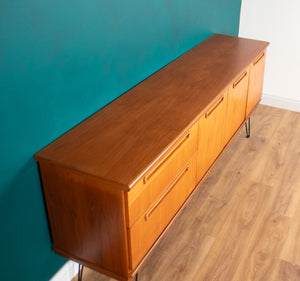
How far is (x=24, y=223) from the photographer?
1.78 m

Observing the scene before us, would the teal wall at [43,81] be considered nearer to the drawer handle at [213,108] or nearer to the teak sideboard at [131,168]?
the teak sideboard at [131,168]

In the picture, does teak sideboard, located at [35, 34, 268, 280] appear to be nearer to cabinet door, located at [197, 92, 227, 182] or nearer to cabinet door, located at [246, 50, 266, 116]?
cabinet door, located at [197, 92, 227, 182]

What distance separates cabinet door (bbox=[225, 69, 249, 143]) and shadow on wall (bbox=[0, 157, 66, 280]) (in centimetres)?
144

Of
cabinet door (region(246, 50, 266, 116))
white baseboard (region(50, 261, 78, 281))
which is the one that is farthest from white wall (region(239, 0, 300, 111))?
white baseboard (region(50, 261, 78, 281))

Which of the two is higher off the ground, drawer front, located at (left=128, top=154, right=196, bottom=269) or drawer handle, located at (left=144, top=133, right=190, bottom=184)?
drawer handle, located at (left=144, top=133, right=190, bottom=184)

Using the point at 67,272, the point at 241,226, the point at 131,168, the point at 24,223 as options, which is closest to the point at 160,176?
the point at 131,168

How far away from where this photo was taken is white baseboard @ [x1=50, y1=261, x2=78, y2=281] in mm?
2105

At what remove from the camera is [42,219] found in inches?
74.9

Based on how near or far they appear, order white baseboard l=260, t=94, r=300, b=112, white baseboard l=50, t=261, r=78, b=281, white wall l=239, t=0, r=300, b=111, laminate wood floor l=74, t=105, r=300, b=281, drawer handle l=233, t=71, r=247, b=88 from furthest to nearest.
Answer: white baseboard l=260, t=94, r=300, b=112, white wall l=239, t=0, r=300, b=111, drawer handle l=233, t=71, r=247, b=88, laminate wood floor l=74, t=105, r=300, b=281, white baseboard l=50, t=261, r=78, b=281

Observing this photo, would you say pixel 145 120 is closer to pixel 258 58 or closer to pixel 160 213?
pixel 160 213

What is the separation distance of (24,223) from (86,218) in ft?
0.94

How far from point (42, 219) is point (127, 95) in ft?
2.88

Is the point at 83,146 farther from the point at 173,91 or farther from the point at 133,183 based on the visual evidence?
the point at 173,91

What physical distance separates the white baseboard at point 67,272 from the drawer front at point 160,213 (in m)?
0.49
